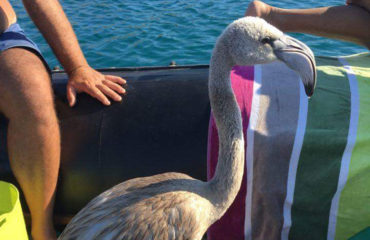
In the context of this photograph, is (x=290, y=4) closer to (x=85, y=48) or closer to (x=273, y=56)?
(x=85, y=48)

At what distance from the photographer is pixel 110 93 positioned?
2549mm

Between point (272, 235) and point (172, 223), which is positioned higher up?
point (172, 223)

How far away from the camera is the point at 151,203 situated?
202 centimetres

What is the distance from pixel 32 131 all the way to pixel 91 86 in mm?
489

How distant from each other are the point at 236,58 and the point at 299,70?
0.32 meters

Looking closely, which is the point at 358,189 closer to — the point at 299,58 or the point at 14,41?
the point at 299,58

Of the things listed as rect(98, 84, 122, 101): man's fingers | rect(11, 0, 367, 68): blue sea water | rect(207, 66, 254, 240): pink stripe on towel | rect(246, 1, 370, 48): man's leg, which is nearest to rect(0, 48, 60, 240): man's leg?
rect(98, 84, 122, 101): man's fingers

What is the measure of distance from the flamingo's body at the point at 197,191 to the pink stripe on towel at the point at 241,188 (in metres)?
0.26

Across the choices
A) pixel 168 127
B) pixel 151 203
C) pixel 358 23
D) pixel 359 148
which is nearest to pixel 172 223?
pixel 151 203

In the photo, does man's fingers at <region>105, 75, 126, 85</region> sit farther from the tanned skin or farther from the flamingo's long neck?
the flamingo's long neck

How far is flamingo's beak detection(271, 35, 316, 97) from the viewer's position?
1.75m

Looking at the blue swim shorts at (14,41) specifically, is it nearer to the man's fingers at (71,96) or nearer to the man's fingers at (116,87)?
the man's fingers at (71,96)

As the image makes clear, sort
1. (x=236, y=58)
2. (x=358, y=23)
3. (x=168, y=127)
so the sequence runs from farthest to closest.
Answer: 1. (x=358, y=23)
2. (x=168, y=127)
3. (x=236, y=58)

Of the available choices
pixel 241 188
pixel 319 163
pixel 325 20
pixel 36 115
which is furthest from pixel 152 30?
pixel 319 163
